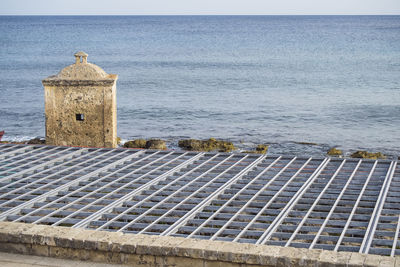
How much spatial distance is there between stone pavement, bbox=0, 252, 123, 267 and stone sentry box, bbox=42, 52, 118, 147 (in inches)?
354

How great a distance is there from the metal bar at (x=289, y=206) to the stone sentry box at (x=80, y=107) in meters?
5.78

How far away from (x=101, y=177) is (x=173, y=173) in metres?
1.49

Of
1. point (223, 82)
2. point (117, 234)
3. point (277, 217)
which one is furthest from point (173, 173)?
point (223, 82)

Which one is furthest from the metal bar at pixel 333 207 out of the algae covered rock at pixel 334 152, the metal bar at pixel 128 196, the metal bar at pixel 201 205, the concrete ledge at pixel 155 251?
the algae covered rock at pixel 334 152

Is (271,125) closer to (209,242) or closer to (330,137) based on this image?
(330,137)

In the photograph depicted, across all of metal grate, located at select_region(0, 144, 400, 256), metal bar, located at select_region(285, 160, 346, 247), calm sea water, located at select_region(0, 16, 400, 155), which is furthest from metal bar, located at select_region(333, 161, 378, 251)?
calm sea water, located at select_region(0, 16, 400, 155)

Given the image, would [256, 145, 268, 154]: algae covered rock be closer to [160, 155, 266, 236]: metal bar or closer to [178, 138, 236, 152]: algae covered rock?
[178, 138, 236, 152]: algae covered rock

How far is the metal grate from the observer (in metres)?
9.77

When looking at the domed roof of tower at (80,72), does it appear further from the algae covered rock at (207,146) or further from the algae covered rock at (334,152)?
the algae covered rock at (334,152)

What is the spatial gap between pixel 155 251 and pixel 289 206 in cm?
390

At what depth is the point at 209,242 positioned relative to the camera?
7941mm

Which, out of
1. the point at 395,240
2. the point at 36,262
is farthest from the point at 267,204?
the point at 36,262

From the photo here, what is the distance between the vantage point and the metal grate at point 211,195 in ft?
32.0

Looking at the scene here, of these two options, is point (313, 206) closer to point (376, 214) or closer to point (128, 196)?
point (376, 214)
